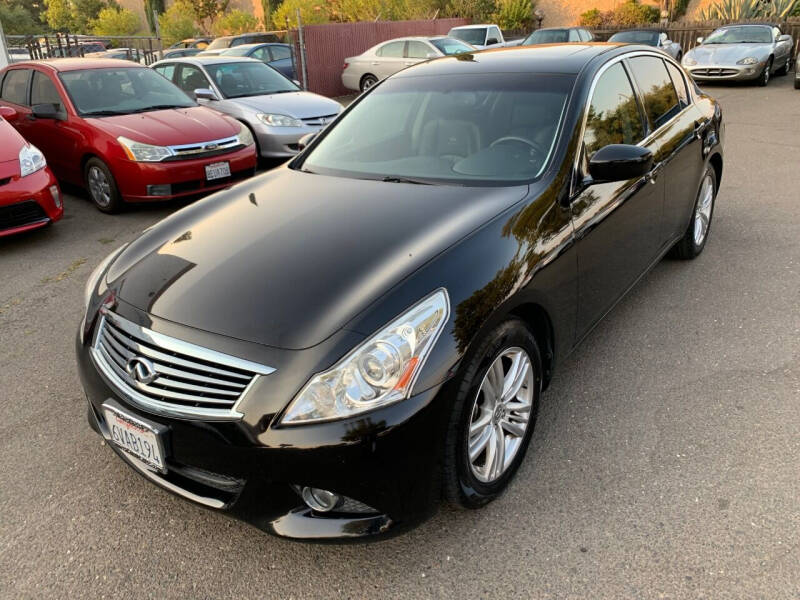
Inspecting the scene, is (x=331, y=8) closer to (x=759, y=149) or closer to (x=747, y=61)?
(x=747, y=61)

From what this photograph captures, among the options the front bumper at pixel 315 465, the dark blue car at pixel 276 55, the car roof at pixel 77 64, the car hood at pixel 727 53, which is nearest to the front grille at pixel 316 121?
the car roof at pixel 77 64

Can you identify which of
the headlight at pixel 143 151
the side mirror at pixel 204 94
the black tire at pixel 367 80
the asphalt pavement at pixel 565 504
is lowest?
the asphalt pavement at pixel 565 504

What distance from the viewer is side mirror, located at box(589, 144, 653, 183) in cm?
287

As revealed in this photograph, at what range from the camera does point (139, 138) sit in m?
6.42

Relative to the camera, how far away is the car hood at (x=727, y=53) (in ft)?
48.4

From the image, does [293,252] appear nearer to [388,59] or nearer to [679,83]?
[679,83]

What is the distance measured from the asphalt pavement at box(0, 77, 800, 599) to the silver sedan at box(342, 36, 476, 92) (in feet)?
40.6

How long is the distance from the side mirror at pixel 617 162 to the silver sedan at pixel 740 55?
42.2 feet

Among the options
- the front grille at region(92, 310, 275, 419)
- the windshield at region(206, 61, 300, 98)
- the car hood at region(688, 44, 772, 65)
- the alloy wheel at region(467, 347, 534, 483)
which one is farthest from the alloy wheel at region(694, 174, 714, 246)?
the car hood at region(688, 44, 772, 65)

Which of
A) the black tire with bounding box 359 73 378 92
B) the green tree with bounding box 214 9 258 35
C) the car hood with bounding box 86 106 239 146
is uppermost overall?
the green tree with bounding box 214 9 258 35

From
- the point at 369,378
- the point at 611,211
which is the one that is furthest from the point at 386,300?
the point at 611,211

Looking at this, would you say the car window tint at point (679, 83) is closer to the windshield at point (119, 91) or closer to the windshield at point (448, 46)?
the windshield at point (119, 91)

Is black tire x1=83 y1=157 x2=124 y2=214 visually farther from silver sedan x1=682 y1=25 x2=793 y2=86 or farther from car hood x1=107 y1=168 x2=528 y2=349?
silver sedan x1=682 y1=25 x2=793 y2=86

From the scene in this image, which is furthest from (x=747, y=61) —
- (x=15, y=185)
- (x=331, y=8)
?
(x=331, y=8)
